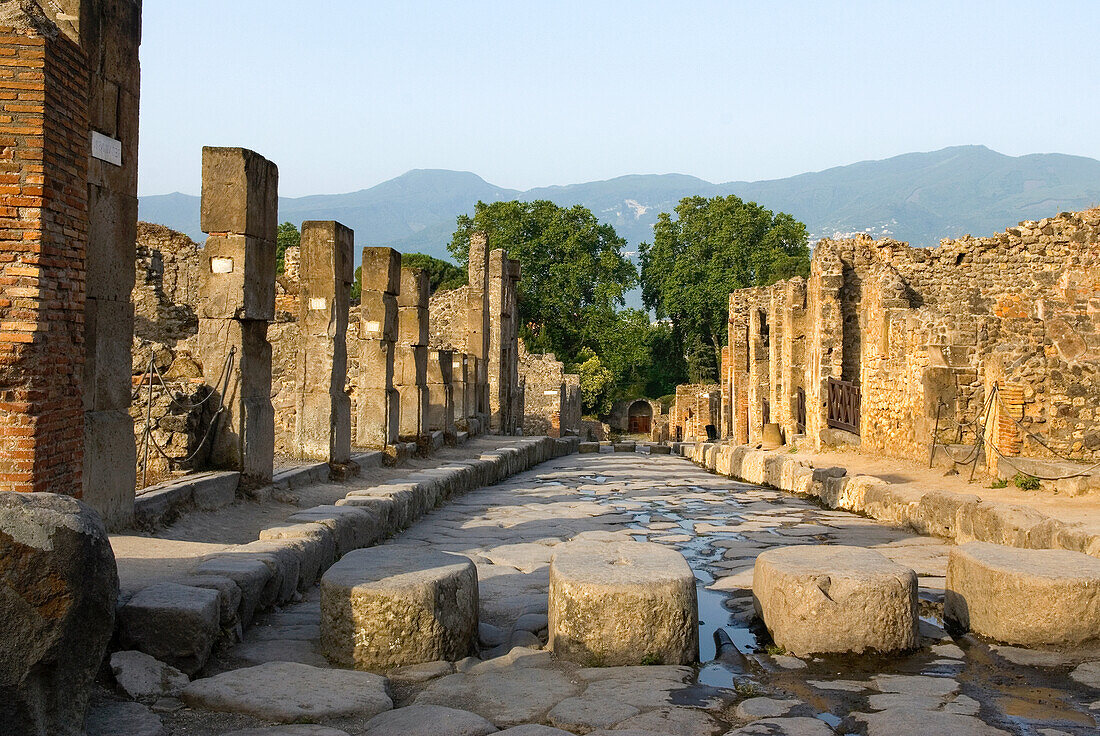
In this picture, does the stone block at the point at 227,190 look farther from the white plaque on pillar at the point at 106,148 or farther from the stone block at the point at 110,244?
the white plaque on pillar at the point at 106,148

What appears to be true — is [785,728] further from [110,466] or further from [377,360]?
[377,360]

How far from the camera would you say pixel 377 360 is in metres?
14.8

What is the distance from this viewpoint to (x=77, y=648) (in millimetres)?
3459

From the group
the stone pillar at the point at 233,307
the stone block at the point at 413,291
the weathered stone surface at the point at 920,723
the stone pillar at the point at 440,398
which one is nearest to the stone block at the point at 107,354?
the stone pillar at the point at 233,307

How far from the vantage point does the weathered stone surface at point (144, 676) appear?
4121mm

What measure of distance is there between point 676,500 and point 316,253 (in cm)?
568

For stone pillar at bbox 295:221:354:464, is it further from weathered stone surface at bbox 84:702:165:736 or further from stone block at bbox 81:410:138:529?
weathered stone surface at bbox 84:702:165:736

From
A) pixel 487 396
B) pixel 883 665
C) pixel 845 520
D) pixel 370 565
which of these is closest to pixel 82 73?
pixel 370 565

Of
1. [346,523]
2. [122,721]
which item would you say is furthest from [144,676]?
[346,523]

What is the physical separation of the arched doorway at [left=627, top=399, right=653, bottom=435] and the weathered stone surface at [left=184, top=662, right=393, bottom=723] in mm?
56899

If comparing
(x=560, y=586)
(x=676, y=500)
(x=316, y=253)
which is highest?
(x=316, y=253)

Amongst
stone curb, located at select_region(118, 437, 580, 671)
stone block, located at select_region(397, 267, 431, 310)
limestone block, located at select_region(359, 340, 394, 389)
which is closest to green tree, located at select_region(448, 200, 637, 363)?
stone block, located at select_region(397, 267, 431, 310)

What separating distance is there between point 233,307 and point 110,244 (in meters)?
2.49

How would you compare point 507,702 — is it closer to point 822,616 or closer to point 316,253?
point 822,616
